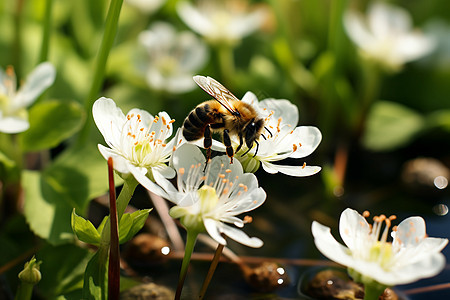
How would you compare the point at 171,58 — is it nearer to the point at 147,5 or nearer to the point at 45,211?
the point at 147,5

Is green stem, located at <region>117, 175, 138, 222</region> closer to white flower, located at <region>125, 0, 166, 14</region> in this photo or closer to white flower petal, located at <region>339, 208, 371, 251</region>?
white flower petal, located at <region>339, 208, 371, 251</region>

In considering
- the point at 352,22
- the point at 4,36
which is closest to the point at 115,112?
the point at 4,36

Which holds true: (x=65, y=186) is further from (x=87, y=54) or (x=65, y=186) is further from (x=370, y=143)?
(x=370, y=143)

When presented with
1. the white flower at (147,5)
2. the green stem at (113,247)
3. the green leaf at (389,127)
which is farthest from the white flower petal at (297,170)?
the white flower at (147,5)

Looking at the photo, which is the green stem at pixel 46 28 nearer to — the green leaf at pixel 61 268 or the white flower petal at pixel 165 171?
the green leaf at pixel 61 268

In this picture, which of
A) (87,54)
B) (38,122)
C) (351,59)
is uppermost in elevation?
(351,59)
